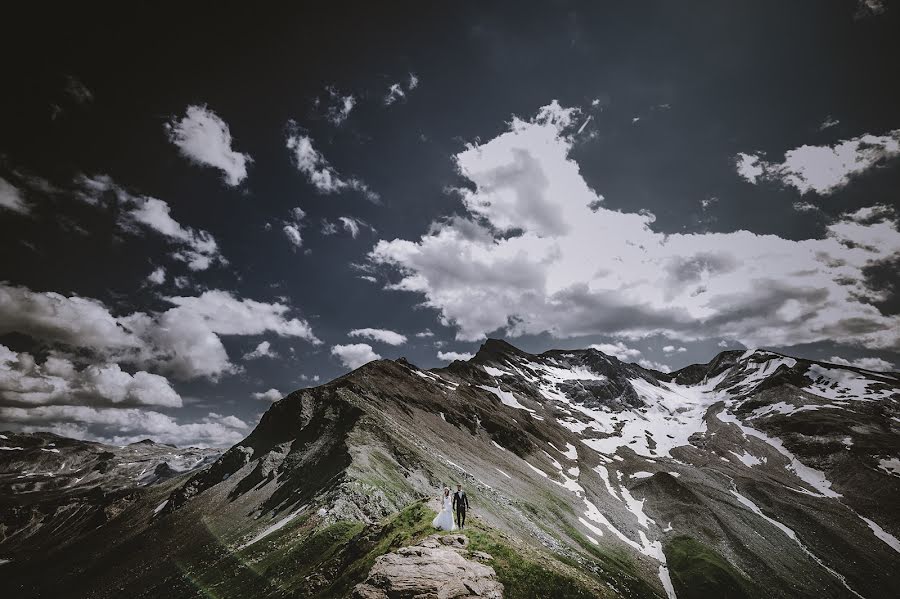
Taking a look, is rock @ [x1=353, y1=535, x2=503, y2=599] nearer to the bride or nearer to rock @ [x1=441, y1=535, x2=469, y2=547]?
rock @ [x1=441, y1=535, x2=469, y2=547]

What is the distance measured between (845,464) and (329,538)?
20198 centimetres

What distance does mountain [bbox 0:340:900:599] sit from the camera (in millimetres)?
32062

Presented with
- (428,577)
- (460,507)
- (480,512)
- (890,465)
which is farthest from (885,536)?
(428,577)

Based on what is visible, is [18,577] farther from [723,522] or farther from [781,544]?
[781,544]

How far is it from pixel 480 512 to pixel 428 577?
135 ft

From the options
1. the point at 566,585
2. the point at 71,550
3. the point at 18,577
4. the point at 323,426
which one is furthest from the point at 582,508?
the point at 18,577

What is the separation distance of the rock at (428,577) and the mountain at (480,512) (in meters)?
1.18

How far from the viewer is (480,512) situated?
53.8m

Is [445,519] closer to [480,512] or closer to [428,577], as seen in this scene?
[428,577]

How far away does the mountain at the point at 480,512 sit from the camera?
32062 millimetres

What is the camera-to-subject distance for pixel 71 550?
89.8 m

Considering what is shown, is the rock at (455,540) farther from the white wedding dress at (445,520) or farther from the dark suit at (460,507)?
the dark suit at (460,507)

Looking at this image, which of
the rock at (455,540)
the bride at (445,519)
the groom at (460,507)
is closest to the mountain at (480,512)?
the groom at (460,507)

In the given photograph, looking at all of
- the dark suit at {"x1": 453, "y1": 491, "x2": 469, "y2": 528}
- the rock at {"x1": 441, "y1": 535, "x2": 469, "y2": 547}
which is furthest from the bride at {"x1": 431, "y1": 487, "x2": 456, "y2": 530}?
the rock at {"x1": 441, "y1": 535, "x2": 469, "y2": 547}
